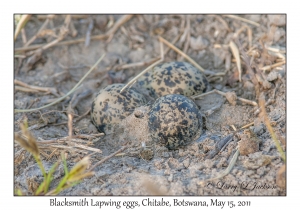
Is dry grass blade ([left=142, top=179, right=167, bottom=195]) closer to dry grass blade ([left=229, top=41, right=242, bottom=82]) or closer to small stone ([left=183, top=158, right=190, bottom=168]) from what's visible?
small stone ([left=183, top=158, right=190, bottom=168])

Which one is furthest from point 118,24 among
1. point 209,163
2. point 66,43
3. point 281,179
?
point 281,179

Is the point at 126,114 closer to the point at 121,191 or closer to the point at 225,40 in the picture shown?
the point at 121,191

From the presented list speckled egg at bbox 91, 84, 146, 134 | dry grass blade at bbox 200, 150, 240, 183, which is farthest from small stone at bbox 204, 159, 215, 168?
speckled egg at bbox 91, 84, 146, 134

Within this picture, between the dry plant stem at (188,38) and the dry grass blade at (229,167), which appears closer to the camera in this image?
the dry grass blade at (229,167)

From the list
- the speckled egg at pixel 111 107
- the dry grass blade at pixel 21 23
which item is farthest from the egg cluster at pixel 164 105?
the dry grass blade at pixel 21 23

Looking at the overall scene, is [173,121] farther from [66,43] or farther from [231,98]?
[66,43]

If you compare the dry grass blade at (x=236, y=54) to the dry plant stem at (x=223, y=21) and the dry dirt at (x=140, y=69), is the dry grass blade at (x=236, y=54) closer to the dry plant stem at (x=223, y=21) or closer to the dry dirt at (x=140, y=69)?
the dry dirt at (x=140, y=69)
